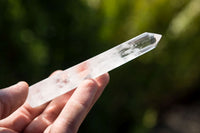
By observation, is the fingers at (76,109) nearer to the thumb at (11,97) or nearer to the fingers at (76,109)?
the fingers at (76,109)

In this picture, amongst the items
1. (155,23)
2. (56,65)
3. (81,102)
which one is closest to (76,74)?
(81,102)

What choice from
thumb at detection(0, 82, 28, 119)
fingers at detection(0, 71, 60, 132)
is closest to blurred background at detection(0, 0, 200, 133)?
fingers at detection(0, 71, 60, 132)

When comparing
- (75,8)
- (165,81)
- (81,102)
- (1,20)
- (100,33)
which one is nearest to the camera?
(81,102)

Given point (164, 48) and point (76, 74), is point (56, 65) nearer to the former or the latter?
point (76, 74)

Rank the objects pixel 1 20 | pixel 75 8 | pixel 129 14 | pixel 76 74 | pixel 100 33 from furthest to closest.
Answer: pixel 129 14
pixel 100 33
pixel 75 8
pixel 1 20
pixel 76 74

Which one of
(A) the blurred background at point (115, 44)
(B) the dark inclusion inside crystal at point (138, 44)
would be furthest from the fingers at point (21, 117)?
(A) the blurred background at point (115, 44)

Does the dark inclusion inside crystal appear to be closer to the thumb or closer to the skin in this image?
the skin

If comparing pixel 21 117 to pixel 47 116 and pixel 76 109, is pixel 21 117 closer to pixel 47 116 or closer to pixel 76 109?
pixel 47 116

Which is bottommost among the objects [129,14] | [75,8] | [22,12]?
[129,14]

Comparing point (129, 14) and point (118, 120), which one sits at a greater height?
point (129, 14)
